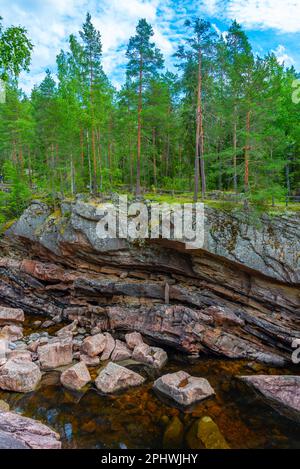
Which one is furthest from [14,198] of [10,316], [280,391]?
[280,391]

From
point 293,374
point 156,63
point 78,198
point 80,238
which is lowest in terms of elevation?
point 293,374

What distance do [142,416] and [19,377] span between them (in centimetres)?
556

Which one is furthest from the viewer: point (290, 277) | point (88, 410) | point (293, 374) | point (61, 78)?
point (61, 78)

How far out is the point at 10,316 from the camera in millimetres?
17703

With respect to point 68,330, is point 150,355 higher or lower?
lower

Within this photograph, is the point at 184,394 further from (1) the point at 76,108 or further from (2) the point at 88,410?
(1) the point at 76,108

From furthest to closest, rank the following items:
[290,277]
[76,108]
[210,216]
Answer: [76,108] → [210,216] → [290,277]

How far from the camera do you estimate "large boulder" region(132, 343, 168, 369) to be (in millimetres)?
13535

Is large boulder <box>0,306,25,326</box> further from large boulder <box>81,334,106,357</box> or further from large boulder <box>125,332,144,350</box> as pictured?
large boulder <box>125,332,144,350</box>

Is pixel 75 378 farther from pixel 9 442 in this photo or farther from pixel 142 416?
pixel 9 442

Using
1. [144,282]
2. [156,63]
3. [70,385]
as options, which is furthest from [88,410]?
[156,63]

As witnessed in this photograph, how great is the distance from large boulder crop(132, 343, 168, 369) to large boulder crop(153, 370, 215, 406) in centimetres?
162

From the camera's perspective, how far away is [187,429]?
938 cm

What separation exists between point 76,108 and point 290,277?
60.9 feet
